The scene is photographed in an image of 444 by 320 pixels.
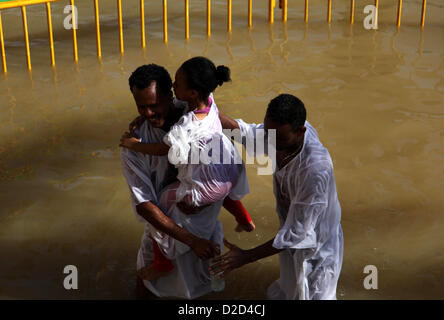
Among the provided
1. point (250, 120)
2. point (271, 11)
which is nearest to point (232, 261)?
point (250, 120)

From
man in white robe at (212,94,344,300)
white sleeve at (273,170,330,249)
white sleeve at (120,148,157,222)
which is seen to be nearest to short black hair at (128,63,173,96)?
white sleeve at (120,148,157,222)

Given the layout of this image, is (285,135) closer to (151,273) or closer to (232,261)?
(232,261)

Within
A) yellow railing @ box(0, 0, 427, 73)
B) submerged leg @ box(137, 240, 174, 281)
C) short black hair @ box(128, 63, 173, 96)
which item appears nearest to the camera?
short black hair @ box(128, 63, 173, 96)

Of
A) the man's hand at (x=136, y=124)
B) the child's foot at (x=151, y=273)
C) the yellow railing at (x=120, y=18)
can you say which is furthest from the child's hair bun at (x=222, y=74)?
the yellow railing at (x=120, y=18)

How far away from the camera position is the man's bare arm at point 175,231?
3.34 metres

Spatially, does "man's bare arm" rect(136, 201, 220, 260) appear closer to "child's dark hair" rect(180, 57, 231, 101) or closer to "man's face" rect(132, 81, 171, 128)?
"man's face" rect(132, 81, 171, 128)

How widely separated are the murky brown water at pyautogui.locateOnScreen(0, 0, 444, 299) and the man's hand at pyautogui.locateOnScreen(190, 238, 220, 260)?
1.86ft

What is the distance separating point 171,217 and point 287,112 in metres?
0.94

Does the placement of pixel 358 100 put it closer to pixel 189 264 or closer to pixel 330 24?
pixel 330 24

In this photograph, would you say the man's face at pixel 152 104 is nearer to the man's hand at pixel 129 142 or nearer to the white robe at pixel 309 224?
the man's hand at pixel 129 142

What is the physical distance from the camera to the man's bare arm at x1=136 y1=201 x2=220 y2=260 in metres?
3.34

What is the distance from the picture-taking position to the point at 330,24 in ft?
29.6

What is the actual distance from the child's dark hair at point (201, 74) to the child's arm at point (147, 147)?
33cm

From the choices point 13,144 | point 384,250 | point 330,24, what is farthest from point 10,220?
point 330,24
